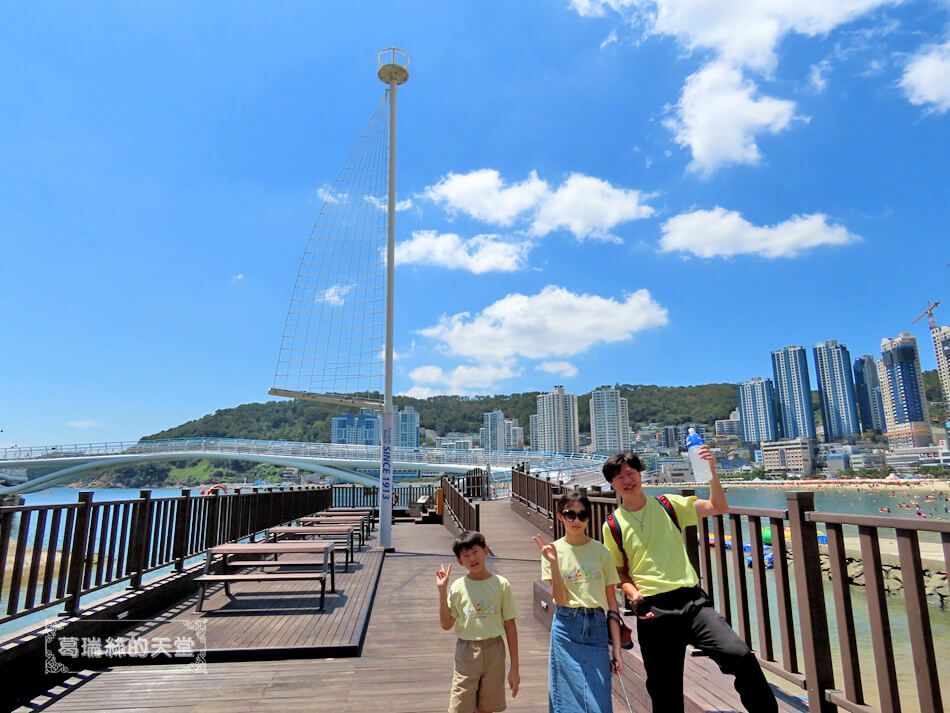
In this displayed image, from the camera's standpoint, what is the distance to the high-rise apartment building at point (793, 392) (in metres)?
165

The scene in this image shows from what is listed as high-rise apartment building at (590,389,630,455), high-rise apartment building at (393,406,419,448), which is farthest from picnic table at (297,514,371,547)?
high-rise apartment building at (590,389,630,455)

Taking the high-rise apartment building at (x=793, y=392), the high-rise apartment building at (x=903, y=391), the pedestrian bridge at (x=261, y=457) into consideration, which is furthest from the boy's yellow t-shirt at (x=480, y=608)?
the high-rise apartment building at (x=793, y=392)

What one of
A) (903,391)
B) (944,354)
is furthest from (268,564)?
(903,391)

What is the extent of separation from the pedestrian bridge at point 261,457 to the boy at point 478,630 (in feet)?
101

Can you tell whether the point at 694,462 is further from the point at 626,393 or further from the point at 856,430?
the point at 856,430

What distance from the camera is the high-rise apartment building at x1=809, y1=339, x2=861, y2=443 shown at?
167750 mm

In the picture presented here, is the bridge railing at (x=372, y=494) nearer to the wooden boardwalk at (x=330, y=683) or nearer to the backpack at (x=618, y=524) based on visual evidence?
the wooden boardwalk at (x=330, y=683)

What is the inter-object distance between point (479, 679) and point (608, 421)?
332 ft

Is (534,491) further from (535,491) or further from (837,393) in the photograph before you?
(837,393)

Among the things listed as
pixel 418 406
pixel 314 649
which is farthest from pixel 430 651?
pixel 418 406

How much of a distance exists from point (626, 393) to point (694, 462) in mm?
109990

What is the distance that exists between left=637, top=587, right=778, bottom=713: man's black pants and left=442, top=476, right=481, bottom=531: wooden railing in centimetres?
725

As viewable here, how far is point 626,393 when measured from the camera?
4257 inches

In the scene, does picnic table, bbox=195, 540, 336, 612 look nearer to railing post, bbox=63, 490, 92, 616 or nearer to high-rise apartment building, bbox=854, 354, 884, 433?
railing post, bbox=63, 490, 92, 616
